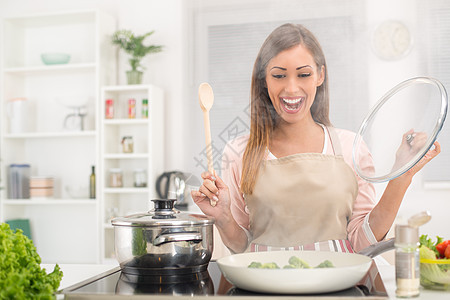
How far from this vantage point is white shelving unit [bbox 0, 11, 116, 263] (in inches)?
142

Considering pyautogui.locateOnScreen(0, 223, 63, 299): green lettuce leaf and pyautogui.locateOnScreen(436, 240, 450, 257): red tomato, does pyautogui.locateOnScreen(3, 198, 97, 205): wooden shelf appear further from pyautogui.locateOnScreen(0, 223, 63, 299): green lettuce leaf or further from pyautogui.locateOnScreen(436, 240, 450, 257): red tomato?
pyautogui.locateOnScreen(436, 240, 450, 257): red tomato

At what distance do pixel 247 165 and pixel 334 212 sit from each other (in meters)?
0.27

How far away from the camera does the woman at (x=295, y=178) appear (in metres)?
1.35

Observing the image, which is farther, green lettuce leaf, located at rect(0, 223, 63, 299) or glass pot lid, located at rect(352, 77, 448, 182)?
glass pot lid, located at rect(352, 77, 448, 182)

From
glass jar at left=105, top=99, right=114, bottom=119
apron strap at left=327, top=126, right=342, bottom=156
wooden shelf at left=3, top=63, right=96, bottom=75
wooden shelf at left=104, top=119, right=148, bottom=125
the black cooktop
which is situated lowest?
the black cooktop

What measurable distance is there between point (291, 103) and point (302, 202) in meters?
0.27

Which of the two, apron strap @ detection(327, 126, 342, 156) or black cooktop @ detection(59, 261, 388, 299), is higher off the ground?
apron strap @ detection(327, 126, 342, 156)

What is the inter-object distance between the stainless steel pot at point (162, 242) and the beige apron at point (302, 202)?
41 centimetres

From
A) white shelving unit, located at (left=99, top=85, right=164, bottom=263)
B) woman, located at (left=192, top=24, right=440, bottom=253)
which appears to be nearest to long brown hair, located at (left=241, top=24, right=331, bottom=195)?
woman, located at (left=192, top=24, right=440, bottom=253)


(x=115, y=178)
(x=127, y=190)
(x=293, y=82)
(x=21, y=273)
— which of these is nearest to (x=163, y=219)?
(x=21, y=273)

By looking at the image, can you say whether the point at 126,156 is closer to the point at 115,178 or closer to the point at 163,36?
the point at 115,178

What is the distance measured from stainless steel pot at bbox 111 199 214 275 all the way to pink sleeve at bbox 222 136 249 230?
423 mm

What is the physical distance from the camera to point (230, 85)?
1800 mm

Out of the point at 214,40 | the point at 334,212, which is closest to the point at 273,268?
the point at 334,212
